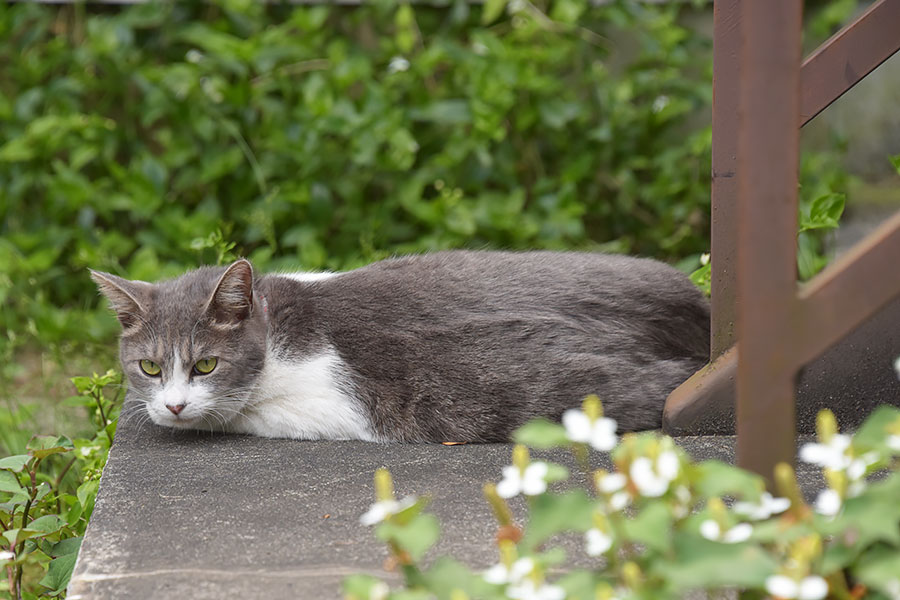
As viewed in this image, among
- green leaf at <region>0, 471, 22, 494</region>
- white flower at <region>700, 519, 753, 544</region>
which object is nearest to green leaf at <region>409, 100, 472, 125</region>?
green leaf at <region>0, 471, 22, 494</region>

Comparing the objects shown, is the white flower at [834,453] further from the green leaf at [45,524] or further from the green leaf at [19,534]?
the green leaf at [45,524]

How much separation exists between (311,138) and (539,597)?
10.7ft

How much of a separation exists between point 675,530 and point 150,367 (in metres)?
1.66

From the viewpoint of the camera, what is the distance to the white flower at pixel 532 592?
3.97 ft

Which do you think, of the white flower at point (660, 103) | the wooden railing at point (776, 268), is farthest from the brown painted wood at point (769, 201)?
the white flower at point (660, 103)

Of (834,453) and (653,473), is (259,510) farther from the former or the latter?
(834,453)

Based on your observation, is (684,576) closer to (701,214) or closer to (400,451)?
(400,451)

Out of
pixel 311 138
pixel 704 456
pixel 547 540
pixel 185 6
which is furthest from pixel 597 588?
pixel 185 6

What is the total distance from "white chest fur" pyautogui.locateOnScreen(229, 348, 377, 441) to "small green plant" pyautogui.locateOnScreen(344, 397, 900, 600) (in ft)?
4.02

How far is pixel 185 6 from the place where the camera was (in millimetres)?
4543

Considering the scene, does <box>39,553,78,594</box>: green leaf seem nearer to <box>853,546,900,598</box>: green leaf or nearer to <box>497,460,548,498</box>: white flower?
<box>497,460,548,498</box>: white flower

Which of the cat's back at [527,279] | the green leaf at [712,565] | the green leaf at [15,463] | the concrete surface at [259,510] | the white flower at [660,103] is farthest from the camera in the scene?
the white flower at [660,103]

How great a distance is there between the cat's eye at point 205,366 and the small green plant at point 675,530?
1400 mm

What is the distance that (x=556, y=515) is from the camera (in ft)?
4.20
